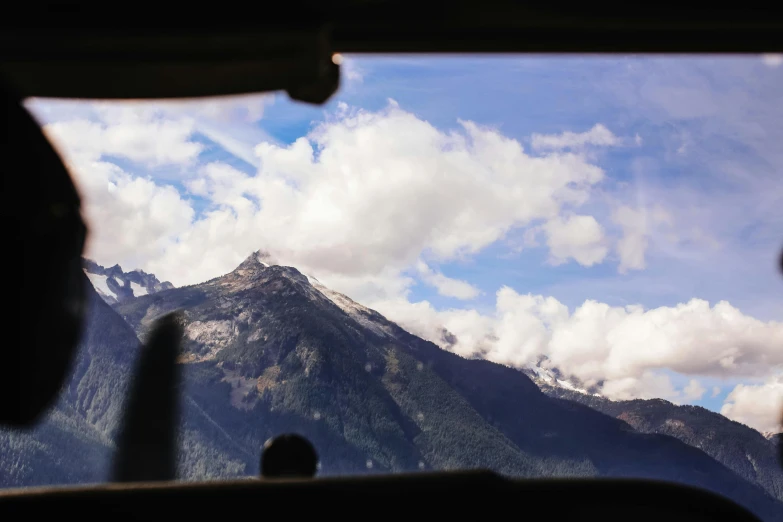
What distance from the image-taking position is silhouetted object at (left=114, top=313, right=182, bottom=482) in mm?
3967

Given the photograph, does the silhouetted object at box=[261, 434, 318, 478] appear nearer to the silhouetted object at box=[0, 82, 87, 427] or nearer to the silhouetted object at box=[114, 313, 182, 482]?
the silhouetted object at box=[0, 82, 87, 427]

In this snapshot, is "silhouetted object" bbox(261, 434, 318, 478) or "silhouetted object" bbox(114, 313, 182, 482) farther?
"silhouetted object" bbox(114, 313, 182, 482)

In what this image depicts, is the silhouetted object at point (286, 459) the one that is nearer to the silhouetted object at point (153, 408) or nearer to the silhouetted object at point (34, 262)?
the silhouetted object at point (34, 262)

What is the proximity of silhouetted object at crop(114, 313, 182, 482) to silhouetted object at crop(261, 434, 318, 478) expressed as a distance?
1.42 metres

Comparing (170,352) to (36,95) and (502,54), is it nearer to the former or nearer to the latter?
(36,95)

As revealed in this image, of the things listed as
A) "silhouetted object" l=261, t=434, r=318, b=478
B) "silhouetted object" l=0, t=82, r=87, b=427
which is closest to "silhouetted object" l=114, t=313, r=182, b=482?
"silhouetted object" l=261, t=434, r=318, b=478

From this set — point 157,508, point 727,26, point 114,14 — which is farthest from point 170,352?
point 727,26

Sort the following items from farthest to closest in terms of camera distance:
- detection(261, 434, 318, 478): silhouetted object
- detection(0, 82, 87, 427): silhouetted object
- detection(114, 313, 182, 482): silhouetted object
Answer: detection(114, 313, 182, 482): silhouetted object → detection(261, 434, 318, 478): silhouetted object → detection(0, 82, 87, 427): silhouetted object

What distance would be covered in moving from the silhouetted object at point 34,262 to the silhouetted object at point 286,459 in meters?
0.91

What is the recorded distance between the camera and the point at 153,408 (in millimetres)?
4289

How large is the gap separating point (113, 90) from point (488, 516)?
2.72 metres

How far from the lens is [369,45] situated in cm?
312

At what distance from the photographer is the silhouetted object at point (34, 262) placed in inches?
69.4

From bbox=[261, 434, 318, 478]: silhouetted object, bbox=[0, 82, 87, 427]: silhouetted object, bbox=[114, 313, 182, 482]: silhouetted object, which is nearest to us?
bbox=[0, 82, 87, 427]: silhouetted object
